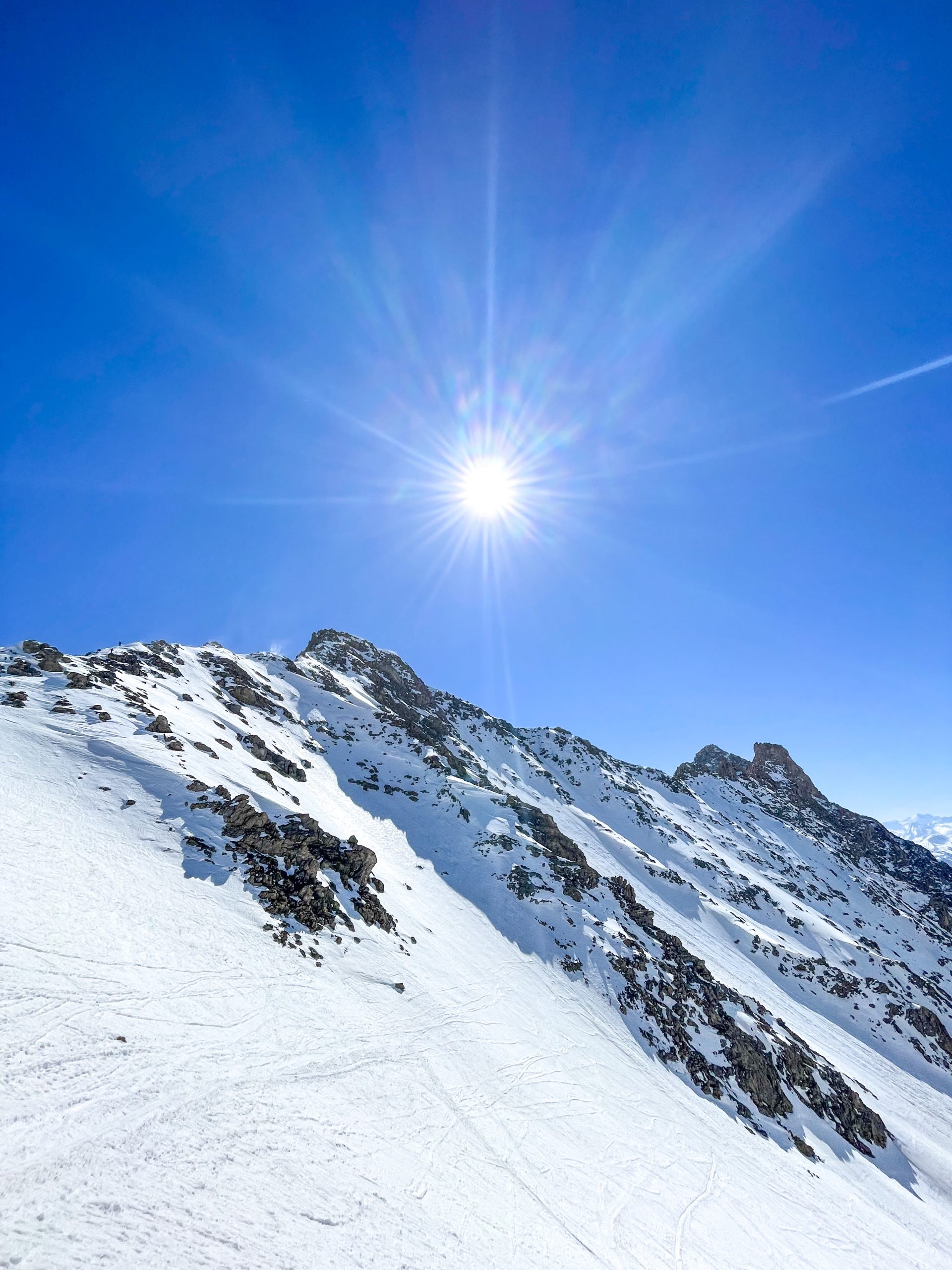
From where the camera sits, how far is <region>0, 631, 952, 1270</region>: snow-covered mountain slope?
25.8 feet

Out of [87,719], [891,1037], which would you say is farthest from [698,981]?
[87,719]

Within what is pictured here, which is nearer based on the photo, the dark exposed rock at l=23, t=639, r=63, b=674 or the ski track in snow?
the ski track in snow

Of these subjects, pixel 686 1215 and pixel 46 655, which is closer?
pixel 686 1215

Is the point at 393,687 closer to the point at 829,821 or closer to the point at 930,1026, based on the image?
the point at 930,1026

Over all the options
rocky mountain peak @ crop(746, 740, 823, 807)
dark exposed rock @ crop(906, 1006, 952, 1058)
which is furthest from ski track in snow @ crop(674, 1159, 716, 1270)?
rocky mountain peak @ crop(746, 740, 823, 807)

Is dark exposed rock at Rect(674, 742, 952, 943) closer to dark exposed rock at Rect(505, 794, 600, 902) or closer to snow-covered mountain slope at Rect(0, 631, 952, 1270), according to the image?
snow-covered mountain slope at Rect(0, 631, 952, 1270)

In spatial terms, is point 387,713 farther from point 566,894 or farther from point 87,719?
point 87,719

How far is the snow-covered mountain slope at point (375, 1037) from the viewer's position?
309 inches

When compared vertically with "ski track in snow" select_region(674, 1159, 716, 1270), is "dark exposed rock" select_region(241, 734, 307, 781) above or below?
above

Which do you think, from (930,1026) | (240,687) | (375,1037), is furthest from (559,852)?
(930,1026)

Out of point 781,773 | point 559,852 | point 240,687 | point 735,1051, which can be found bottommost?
point 735,1051

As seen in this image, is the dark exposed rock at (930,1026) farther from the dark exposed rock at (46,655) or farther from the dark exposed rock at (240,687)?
the dark exposed rock at (46,655)

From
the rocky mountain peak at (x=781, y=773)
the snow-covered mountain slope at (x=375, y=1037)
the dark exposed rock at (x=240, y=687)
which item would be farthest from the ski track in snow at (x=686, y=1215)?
the rocky mountain peak at (x=781, y=773)

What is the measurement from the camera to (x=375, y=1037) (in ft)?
45.3
